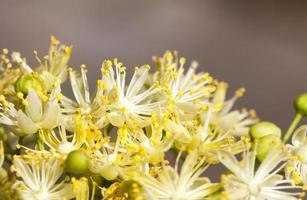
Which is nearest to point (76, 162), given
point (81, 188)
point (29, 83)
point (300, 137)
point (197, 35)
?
point (81, 188)

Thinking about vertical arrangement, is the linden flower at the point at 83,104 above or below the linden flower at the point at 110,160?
above

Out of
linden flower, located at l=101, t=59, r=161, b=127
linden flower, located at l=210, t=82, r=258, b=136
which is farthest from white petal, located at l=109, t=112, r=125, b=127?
linden flower, located at l=210, t=82, r=258, b=136

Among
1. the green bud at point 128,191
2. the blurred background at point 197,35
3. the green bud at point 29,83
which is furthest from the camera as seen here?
the blurred background at point 197,35

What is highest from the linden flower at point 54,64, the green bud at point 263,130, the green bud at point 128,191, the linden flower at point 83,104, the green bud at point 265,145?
the linden flower at point 54,64

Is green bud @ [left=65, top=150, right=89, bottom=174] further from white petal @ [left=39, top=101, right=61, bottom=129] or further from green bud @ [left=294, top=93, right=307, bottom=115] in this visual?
green bud @ [left=294, top=93, right=307, bottom=115]

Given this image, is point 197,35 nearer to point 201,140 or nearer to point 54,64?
point 54,64

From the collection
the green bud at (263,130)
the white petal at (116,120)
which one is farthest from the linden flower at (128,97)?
the green bud at (263,130)

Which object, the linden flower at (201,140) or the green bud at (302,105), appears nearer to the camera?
the linden flower at (201,140)

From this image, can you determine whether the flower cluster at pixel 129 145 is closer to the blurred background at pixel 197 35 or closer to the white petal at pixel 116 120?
the white petal at pixel 116 120
